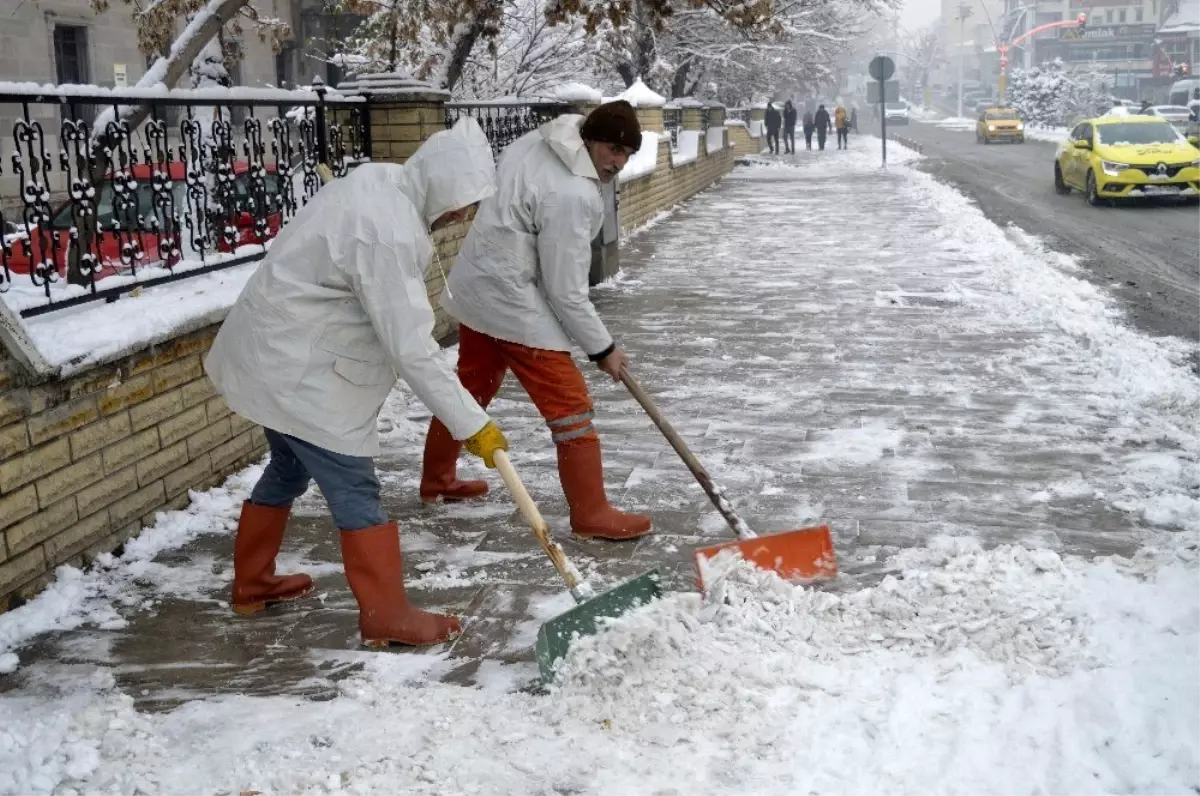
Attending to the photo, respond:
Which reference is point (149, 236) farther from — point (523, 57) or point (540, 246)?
point (523, 57)

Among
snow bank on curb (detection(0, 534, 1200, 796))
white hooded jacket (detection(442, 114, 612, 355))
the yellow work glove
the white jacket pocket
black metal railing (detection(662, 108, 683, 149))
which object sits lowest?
snow bank on curb (detection(0, 534, 1200, 796))

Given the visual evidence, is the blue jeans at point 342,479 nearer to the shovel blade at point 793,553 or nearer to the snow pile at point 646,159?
the shovel blade at point 793,553

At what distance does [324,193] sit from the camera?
3.70 meters

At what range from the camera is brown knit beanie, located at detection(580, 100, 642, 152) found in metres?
4.51

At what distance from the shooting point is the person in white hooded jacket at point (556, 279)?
14.9 feet

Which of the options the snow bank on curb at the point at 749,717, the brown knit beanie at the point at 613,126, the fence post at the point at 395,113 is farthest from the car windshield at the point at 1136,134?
the snow bank on curb at the point at 749,717

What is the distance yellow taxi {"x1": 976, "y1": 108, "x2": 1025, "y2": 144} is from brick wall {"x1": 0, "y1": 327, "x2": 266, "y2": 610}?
42.1m

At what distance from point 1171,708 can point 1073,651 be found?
0.38m

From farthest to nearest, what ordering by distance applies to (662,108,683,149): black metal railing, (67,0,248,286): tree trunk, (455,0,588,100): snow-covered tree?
(662,108,683,149): black metal railing < (455,0,588,100): snow-covered tree < (67,0,248,286): tree trunk

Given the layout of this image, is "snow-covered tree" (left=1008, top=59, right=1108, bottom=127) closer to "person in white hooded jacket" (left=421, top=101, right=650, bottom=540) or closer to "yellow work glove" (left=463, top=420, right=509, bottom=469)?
"person in white hooded jacket" (left=421, top=101, right=650, bottom=540)

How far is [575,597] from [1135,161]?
16667 millimetres

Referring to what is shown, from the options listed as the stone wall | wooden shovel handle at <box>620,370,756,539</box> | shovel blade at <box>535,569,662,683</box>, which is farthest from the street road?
shovel blade at <box>535,569,662,683</box>

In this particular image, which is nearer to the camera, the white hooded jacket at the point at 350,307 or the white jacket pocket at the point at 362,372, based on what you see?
the white hooded jacket at the point at 350,307

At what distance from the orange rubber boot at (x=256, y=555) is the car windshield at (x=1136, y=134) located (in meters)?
17.4
